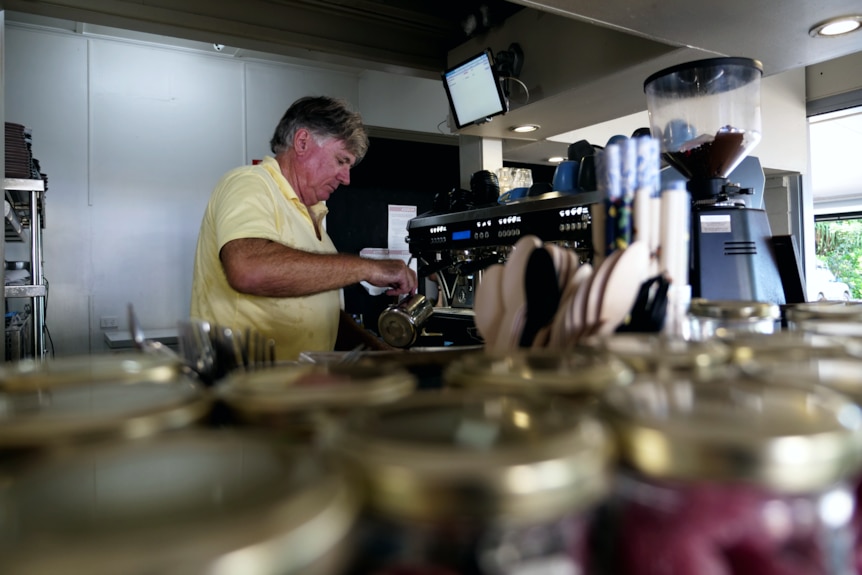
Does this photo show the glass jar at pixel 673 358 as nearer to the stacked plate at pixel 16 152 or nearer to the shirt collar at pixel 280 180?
the shirt collar at pixel 280 180

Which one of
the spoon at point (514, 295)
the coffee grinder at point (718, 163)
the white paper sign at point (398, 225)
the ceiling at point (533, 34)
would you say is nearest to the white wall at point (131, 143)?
the white paper sign at point (398, 225)

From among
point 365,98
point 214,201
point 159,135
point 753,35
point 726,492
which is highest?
point 365,98

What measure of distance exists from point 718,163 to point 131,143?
12.8 feet

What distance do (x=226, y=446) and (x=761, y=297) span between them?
157 centimetres

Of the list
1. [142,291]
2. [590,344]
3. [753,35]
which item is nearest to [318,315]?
[590,344]

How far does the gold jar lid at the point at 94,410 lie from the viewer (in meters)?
0.29

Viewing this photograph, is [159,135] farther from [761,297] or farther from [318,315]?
[761,297]

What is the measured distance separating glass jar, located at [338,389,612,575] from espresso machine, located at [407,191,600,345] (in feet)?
6.00

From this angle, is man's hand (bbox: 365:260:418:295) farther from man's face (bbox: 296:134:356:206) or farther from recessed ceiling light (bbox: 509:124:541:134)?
recessed ceiling light (bbox: 509:124:541:134)

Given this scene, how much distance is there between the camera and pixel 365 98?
473 centimetres

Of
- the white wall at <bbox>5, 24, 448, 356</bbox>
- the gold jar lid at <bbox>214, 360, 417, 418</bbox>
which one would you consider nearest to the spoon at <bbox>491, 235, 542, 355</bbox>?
the gold jar lid at <bbox>214, 360, 417, 418</bbox>

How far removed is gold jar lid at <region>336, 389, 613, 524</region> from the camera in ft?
0.74

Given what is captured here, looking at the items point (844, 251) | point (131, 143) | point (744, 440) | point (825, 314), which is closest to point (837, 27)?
point (825, 314)

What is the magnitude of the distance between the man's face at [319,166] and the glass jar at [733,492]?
198 cm
